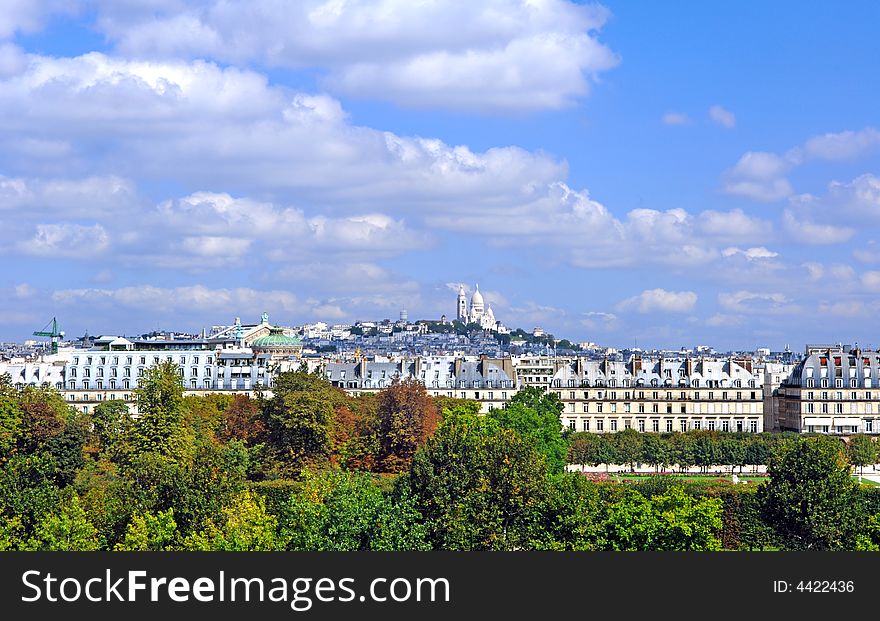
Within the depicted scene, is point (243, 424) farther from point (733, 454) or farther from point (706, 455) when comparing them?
point (733, 454)

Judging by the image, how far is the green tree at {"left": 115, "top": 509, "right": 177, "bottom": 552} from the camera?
41.8 metres

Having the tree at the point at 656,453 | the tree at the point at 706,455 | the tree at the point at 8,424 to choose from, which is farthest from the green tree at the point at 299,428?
the tree at the point at 706,455

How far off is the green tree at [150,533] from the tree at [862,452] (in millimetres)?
53099

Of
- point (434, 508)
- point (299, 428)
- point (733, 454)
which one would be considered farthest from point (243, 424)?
point (434, 508)

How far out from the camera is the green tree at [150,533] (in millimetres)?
41750

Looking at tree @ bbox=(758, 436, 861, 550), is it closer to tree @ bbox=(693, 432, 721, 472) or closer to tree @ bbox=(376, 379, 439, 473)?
tree @ bbox=(376, 379, 439, 473)

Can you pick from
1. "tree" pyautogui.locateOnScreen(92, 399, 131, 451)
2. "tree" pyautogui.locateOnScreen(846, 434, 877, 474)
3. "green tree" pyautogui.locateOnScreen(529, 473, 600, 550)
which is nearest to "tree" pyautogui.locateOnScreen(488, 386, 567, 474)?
"tree" pyautogui.locateOnScreen(846, 434, 877, 474)

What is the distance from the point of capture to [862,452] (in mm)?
88125

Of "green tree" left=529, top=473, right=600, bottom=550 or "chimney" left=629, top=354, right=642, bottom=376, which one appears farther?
"chimney" left=629, top=354, right=642, bottom=376

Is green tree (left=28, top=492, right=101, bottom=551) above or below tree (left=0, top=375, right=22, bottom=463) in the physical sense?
Answer: below

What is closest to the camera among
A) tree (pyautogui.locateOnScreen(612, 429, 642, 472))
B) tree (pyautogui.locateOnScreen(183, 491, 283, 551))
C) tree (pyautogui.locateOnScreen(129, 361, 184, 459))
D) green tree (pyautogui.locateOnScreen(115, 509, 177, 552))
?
tree (pyautogui.locateOnScreen(183, 491, 283, 551))

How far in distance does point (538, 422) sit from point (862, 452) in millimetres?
22961

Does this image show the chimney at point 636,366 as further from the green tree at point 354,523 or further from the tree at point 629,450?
the green tree at point 354,523

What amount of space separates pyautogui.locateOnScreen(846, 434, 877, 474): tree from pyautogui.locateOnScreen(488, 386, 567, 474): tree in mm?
18229
